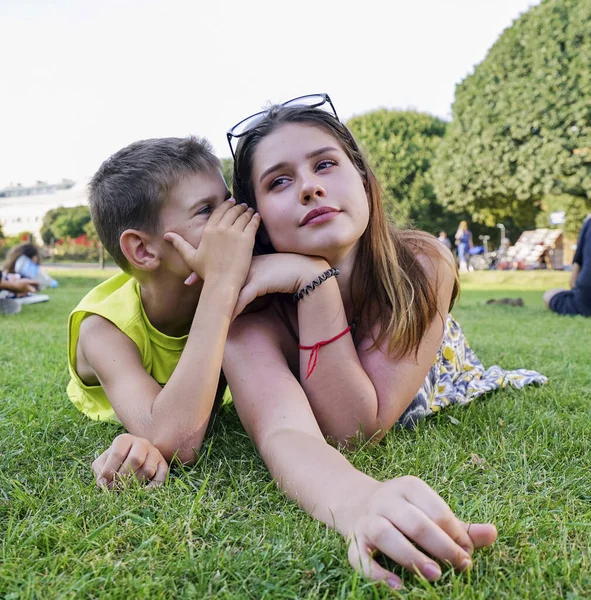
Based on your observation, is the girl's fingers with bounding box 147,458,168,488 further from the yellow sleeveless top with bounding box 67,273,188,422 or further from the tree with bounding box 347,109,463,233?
the tree with bounding box 347,109,463,233

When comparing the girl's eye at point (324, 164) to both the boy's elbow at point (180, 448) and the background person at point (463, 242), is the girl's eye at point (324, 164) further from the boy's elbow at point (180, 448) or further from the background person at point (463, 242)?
the background person at point (463, 242)

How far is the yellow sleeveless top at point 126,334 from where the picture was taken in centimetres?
Answer: 251

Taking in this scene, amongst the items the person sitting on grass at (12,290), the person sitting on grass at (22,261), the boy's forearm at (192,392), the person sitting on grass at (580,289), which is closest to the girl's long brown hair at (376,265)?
the boy's forearm at (192,392)

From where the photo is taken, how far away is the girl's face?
219 cm

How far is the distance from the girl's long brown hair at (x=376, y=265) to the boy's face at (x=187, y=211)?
14 cm

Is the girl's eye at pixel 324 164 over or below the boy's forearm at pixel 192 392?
over

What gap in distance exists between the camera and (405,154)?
30.2 meters

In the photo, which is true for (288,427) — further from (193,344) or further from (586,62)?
(586,62)

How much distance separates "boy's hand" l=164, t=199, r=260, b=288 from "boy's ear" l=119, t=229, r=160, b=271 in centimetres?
26

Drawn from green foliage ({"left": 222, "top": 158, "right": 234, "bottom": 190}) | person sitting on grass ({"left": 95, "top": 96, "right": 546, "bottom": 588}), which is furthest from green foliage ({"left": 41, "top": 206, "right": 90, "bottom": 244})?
person sitting on grass ({"left": 95, "top": 96, "right": 546, "bottom": 588})

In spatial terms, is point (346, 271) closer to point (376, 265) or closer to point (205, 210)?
point (376, 265)

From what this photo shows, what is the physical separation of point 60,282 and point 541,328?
14.9 m

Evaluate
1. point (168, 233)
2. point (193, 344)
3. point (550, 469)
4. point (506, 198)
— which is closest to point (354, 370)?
point (193, 344)

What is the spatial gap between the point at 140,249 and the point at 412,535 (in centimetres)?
171
